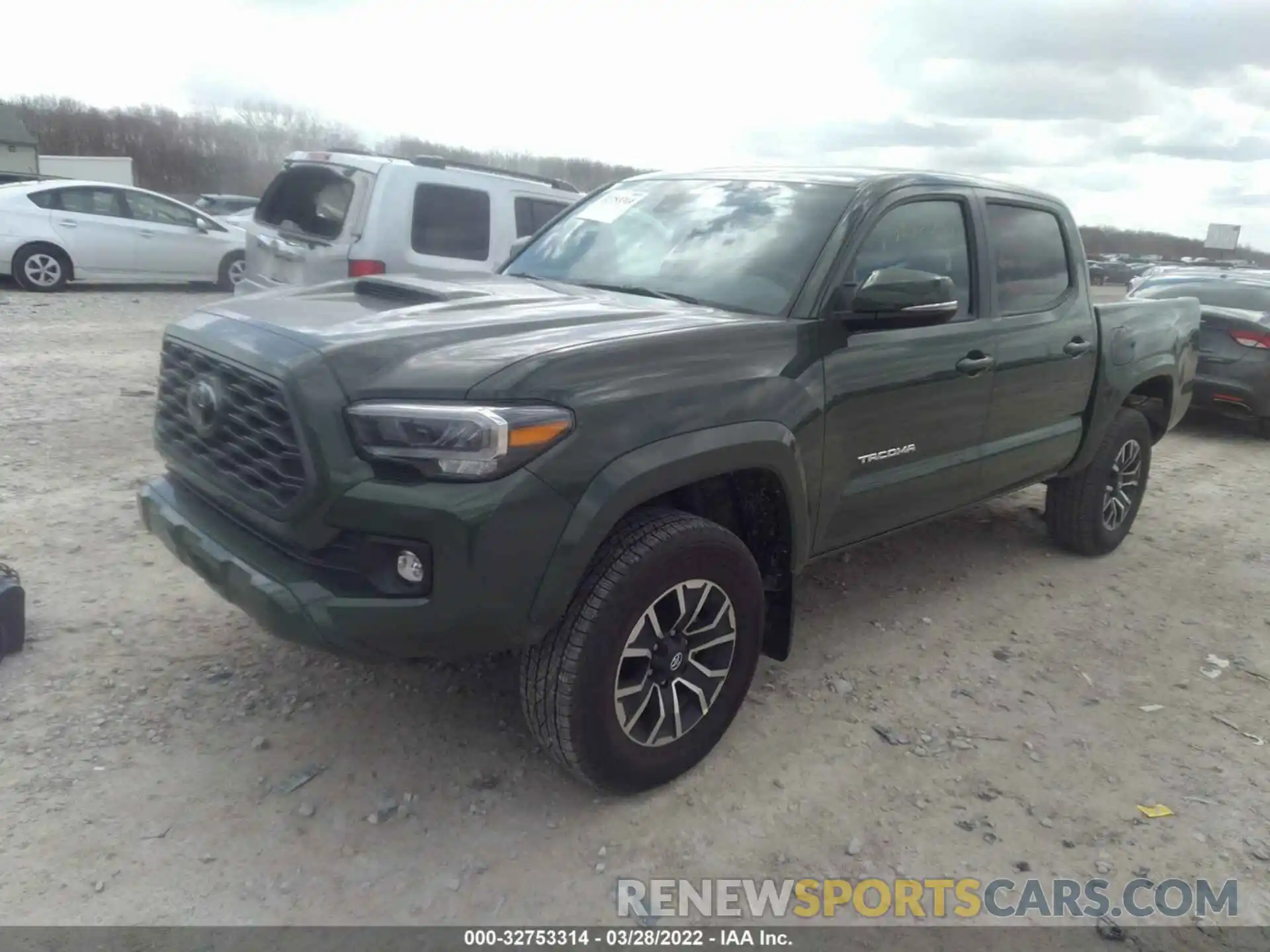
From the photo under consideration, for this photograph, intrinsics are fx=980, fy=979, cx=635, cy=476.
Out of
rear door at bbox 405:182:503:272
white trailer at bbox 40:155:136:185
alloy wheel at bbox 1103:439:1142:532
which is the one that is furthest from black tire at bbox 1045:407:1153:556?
white trailer at bbox 40:155:136:185

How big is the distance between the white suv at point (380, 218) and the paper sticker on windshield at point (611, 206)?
2.63 metres

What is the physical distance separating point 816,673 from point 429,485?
6.65 ft

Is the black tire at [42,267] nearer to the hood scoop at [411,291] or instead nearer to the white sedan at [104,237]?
the white sedan at [104,237]

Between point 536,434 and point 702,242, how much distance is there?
1565 millimetres

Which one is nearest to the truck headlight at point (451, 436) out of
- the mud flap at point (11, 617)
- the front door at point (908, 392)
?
the front door at point (908, 392)

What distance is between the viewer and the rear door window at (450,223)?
7.02 metres

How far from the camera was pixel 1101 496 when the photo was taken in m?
5.15

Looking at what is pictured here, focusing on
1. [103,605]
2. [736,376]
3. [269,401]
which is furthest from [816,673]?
[103,605]

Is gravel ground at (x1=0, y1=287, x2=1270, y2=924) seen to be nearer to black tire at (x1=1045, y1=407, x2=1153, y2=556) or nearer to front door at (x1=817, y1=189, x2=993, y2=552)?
black tire at (x1=1045, y1=407, x2=1153, y2=556)

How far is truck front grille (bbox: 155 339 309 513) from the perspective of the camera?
260cm

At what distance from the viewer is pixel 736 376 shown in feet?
9.87

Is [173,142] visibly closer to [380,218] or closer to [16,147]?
[16,147]

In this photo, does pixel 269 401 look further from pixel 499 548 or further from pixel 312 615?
pixel 499 548

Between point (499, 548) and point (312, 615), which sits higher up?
point (499, 548)
